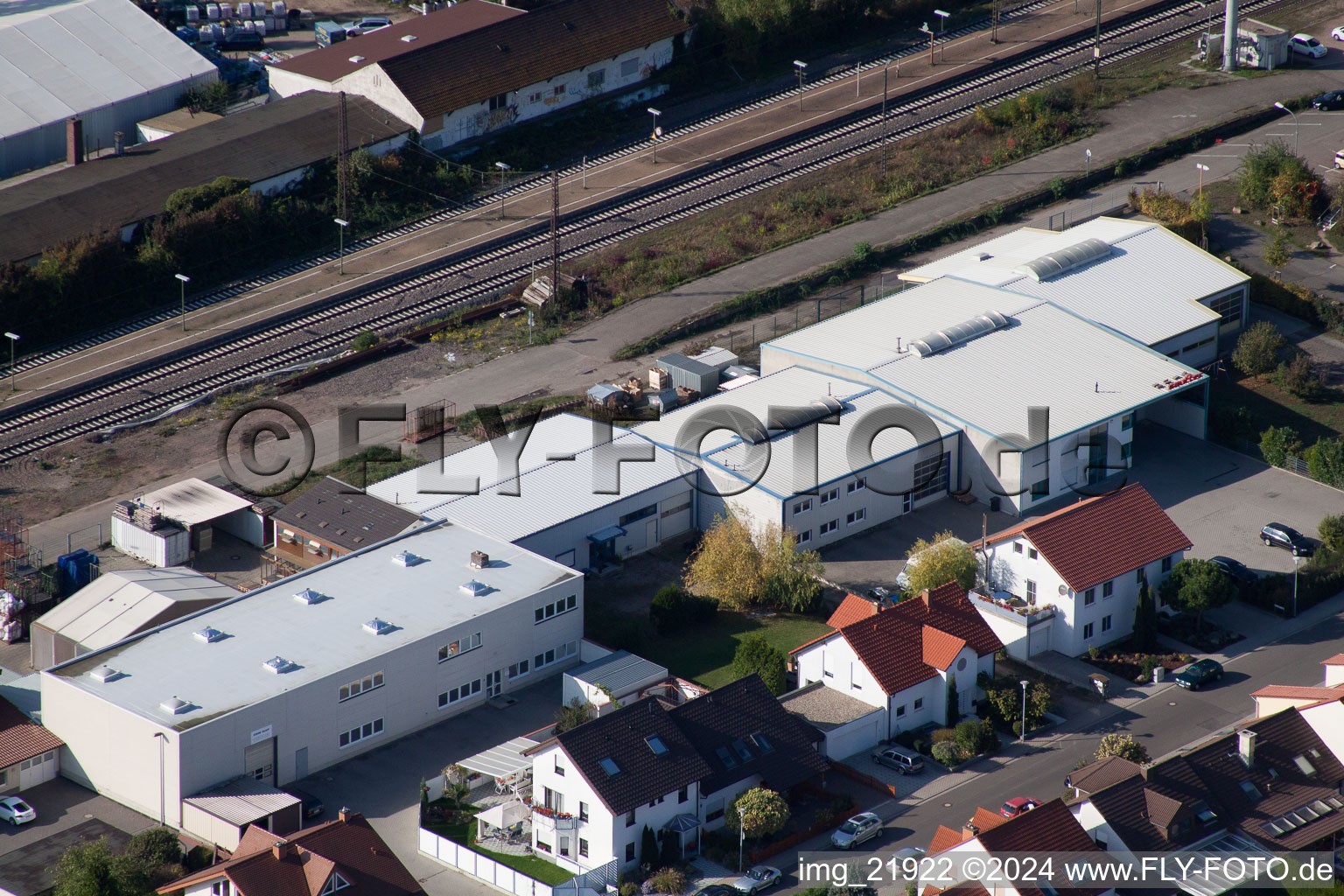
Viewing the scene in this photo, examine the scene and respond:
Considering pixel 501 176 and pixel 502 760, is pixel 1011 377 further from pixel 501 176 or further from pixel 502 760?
pixel 501 176

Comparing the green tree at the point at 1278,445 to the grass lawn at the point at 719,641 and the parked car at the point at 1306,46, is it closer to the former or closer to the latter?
the grass lawn at the point at 719,641

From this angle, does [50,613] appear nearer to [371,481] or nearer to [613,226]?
[371,481]

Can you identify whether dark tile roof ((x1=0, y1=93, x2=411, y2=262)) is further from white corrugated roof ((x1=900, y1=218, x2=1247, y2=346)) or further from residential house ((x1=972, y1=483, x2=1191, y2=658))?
residential house ((x1=972, y1=483, x2=1191, y2=658))

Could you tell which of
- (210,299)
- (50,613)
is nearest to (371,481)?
(50,613)

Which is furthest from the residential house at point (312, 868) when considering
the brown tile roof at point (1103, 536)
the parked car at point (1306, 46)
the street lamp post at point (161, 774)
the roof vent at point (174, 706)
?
the parked car at point (1306, 46)

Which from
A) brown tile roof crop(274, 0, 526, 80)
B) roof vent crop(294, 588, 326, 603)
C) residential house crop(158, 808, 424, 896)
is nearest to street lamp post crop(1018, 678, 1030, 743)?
residential house crop(158, 808, 424, 896)
